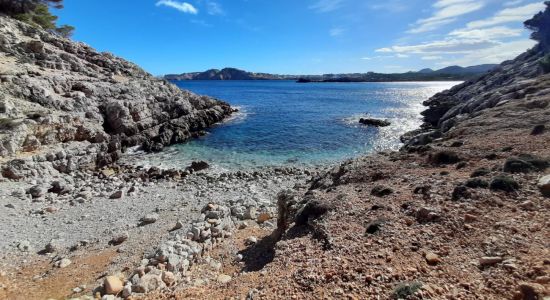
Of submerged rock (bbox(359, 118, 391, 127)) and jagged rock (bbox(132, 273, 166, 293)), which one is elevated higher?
jagged rock (bbox(132, 273, 166, 293))

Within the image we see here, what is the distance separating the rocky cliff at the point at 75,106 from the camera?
25.5 metres

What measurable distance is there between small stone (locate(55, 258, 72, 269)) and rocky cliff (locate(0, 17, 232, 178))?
13699 millimetres

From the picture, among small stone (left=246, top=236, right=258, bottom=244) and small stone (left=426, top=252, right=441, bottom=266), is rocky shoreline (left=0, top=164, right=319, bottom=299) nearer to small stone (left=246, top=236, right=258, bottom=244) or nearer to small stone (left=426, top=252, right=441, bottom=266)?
small stone (left=246, top=236, right=258, bottom=244)

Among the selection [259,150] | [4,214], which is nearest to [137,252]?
[4,214]

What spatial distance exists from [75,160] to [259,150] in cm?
1825

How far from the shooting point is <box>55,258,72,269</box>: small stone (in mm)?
12188

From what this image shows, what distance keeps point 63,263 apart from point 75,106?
82.5 feet

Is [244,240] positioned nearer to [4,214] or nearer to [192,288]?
[192,288]

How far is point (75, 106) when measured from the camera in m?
32.1

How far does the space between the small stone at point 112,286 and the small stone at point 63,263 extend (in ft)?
11.9

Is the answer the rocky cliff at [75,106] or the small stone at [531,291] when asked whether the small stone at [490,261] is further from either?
the rocky cliff at [75,106]

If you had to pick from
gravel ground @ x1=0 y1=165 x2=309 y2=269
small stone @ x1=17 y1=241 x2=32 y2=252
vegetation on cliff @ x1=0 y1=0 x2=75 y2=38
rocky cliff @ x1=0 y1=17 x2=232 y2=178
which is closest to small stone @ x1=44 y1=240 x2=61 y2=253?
gravel ground @ x1=0 y1=165 x2=309 y2=269

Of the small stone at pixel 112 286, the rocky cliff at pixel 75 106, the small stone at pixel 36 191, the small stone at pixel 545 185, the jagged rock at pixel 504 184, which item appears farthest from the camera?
the rocky cliff at pixel 75 106

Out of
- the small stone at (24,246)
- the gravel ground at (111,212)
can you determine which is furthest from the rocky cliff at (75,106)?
the small stone at (24,246)
